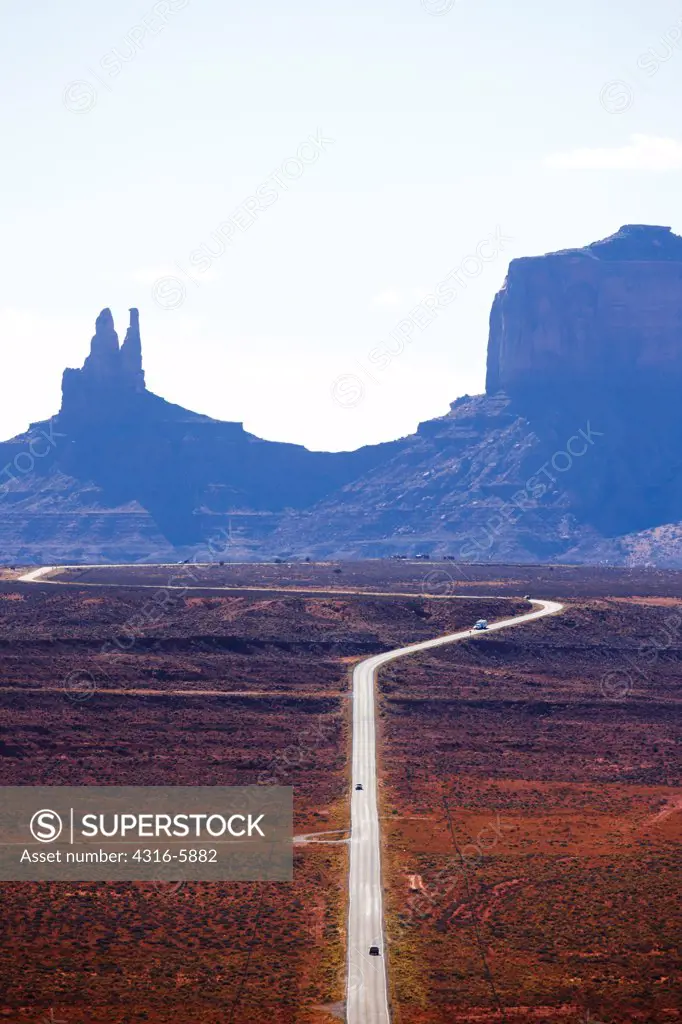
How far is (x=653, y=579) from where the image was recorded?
18438cm

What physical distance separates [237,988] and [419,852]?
15.4 meters

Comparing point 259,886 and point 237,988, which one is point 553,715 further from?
point 237,988

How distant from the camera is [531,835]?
5784 cm

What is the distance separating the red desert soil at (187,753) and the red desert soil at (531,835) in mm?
3114

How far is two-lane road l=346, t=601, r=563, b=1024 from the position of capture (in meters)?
38.5

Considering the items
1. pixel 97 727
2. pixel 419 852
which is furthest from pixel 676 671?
pixel 419 852

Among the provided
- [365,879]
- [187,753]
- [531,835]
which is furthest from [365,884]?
[187,753]

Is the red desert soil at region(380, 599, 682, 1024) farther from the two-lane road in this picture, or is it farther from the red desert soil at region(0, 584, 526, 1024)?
the red desert soil at region(0, 584, 526, 1024)

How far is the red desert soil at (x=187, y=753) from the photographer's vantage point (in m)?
39.6

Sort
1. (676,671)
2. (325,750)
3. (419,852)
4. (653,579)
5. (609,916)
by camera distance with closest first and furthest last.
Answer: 1. (609,916)
2. (419,852)
3. (325,750)
4. (676,671)
5. (653,579)

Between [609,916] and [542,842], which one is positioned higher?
[542,842]

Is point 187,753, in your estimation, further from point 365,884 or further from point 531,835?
point 365,884

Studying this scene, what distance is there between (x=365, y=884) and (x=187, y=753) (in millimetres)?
23803

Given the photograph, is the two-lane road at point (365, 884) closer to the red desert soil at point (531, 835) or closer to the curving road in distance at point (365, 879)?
the curving road in distance at point (365, 879)
